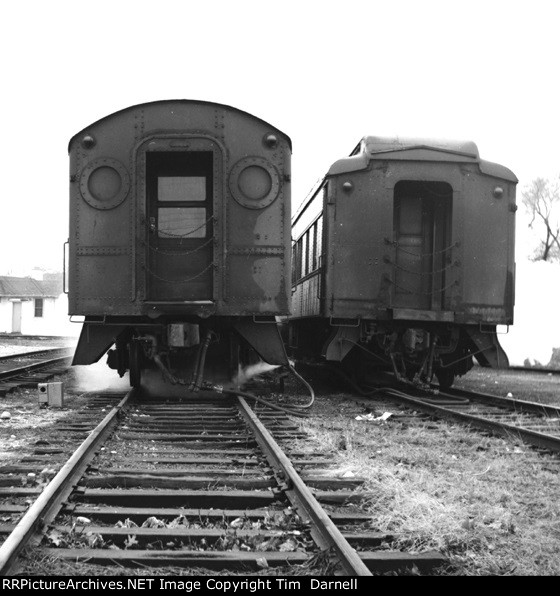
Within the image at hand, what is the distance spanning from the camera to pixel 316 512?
3.44 meters

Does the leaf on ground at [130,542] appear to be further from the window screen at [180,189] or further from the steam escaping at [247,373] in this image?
the window screen at [180,189]

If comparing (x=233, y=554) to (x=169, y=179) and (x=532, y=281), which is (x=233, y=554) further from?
(x=532, y=281)

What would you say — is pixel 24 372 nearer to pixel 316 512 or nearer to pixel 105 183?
pixel 105 183

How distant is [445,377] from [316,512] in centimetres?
783

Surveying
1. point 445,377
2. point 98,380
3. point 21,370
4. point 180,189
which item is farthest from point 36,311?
point 180,189

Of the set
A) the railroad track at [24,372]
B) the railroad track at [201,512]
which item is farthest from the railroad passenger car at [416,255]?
the railroad track at [24,372]

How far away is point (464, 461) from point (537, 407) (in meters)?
3.21

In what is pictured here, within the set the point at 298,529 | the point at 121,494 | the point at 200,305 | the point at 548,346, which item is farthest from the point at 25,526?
the point at 548,346

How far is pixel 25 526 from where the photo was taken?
10.2 feet

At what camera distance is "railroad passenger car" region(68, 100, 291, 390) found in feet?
26.6

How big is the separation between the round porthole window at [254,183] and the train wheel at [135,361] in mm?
2235

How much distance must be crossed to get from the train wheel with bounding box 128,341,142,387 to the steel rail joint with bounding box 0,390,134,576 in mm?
3117

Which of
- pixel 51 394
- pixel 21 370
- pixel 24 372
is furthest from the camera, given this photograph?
pixel 24 372

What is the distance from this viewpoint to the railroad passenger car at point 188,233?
8.12 metres
